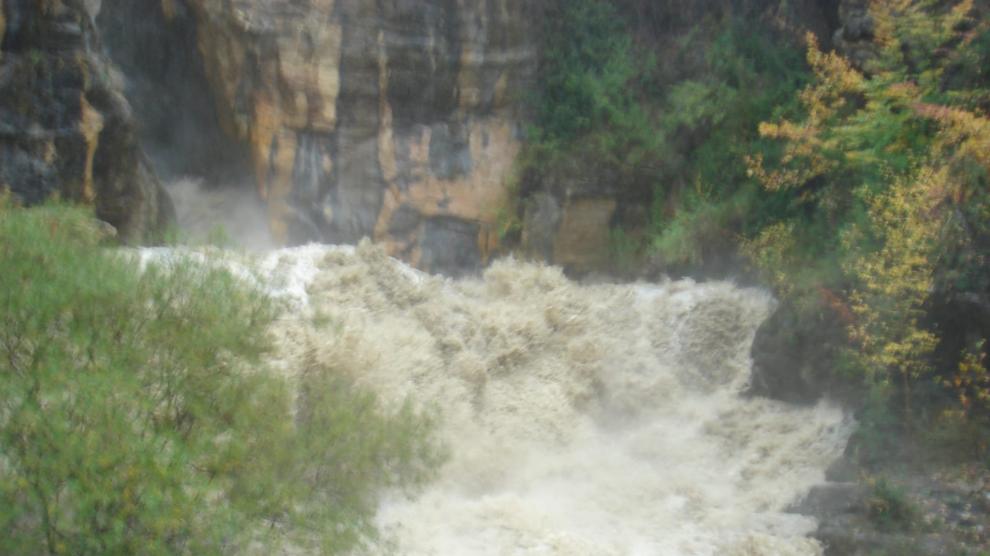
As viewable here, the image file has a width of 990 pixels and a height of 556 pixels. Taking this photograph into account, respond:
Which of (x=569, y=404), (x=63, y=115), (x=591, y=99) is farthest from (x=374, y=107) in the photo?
(x=569, y=404)

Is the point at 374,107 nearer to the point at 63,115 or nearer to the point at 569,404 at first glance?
the point at 63,115

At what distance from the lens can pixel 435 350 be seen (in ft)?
38.3

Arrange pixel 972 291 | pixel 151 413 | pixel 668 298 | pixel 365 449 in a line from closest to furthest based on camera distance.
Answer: pixel 151 413, pixel 365 449, pixel 972 291, pixel 668 298

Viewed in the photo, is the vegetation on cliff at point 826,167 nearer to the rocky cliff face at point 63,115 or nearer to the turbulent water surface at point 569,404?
the turbulent water surface at point 569,404

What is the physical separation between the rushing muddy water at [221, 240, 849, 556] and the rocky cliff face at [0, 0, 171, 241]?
82.8 inches

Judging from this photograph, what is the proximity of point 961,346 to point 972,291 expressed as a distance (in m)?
0.54

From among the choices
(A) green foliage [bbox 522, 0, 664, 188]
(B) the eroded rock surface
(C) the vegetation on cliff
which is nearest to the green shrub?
(C) the vegetation on cliff

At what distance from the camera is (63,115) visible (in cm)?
1055

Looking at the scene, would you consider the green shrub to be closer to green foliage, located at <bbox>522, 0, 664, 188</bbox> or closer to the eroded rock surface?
green foliage, located at <bbox>522, 0, 664, 188</bbox>

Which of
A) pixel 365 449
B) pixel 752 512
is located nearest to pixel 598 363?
pixel 752 512

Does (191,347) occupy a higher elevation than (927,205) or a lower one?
lower

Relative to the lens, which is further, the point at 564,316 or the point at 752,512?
the point at 564,316

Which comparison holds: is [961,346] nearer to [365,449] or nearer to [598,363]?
[598,363]

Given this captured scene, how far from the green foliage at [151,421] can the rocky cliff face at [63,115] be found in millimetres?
3002
